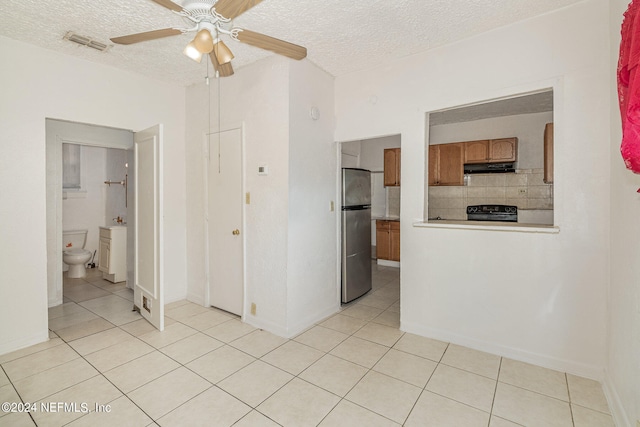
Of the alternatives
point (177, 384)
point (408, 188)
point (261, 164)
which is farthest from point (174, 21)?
point (177, 384)

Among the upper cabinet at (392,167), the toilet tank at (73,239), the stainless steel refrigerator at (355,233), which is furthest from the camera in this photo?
the upper cabinet at (392,167)

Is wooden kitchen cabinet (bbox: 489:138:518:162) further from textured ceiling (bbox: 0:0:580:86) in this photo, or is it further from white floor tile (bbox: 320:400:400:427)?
white floor tile (bbox: 320:400:400:427)

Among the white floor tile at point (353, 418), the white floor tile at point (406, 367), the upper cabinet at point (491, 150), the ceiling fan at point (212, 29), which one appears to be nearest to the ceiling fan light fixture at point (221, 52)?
the ceiling fan at point (212, 29)

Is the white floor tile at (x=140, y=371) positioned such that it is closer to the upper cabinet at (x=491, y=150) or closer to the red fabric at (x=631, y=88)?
the red fabric at (x=631, y=88)

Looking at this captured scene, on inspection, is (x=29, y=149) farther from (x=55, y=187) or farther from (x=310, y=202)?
(x=310, y=202)

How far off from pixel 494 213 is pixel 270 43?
176 inches

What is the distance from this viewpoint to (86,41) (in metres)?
2.66

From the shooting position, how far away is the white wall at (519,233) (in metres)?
2.15

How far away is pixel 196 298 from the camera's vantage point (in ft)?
12.5

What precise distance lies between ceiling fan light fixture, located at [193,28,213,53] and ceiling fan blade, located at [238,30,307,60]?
23 centimetres

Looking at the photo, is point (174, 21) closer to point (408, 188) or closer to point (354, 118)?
point (354, 118)

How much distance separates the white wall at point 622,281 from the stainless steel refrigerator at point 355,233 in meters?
2.35

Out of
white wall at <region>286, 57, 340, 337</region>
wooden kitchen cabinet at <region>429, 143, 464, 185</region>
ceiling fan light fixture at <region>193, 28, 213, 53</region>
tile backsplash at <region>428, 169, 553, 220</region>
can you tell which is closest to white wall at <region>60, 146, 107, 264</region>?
white wall at <region>286, 57, 340, 337</region>

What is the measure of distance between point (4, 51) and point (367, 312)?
4.35 meters
